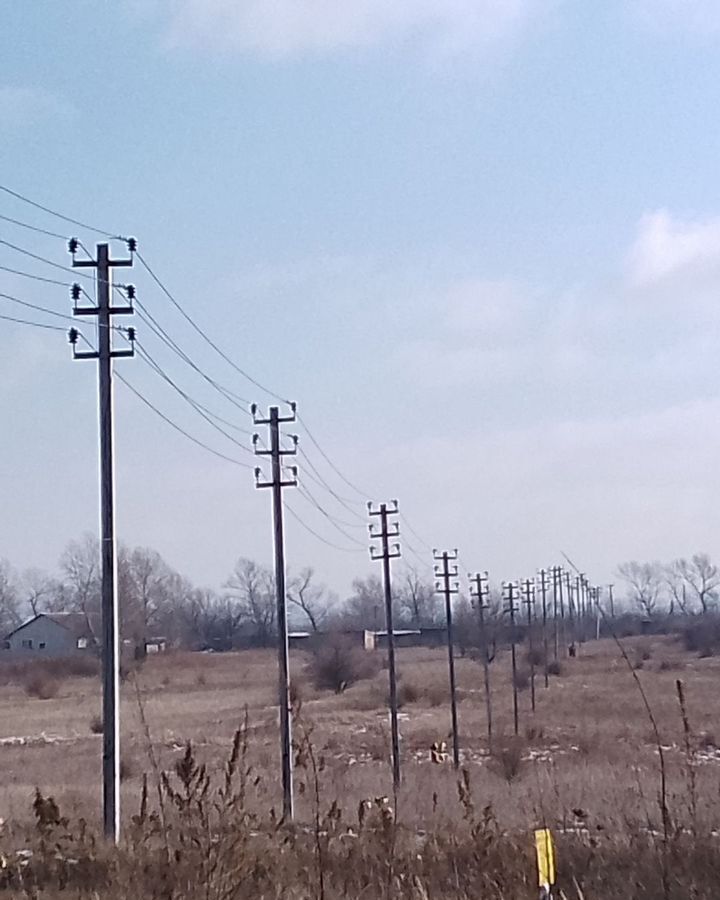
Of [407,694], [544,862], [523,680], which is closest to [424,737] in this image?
[407,694]

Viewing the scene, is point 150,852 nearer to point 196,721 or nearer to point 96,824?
point 96,824

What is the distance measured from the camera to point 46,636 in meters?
133

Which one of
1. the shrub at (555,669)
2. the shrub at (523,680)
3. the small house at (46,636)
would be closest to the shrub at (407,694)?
the shrub at (523,680)

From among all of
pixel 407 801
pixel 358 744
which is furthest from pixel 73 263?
pixel 358 744

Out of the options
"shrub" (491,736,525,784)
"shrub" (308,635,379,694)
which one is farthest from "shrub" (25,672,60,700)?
"shrub" (491,736,525,784)

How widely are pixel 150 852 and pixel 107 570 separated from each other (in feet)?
21.0

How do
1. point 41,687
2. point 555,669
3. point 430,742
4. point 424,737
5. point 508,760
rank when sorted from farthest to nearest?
point 555,669 → point 41,687 → point 424,737 → point 430,742 → point 508,760

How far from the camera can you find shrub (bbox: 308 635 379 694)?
240 ft

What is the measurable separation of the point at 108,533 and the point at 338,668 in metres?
56.0

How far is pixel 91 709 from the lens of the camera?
67812 mm

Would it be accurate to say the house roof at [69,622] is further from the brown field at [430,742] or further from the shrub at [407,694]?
the shrub at [407,694]

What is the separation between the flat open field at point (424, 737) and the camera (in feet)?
61.7

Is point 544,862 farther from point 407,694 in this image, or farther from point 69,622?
point 69,622

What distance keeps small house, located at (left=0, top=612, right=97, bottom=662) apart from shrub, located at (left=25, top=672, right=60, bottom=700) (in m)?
42.4
